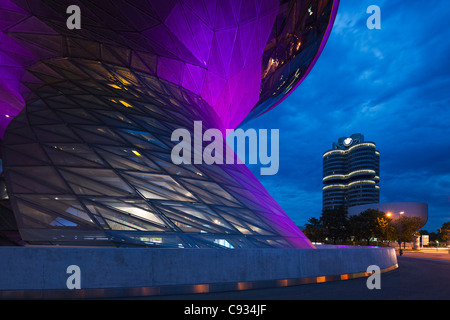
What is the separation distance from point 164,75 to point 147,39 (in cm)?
248

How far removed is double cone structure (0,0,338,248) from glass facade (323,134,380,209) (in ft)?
490

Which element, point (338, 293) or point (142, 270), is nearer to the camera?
point (142, 270)

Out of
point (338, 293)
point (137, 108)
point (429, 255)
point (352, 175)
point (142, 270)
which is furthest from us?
point (352, 175)

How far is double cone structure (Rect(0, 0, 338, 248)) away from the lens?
33.2 ft

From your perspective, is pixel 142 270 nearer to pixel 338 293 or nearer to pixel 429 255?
pixel 338 293

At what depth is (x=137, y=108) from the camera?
15.3 meters

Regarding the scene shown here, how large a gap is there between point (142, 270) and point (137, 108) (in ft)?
29.3

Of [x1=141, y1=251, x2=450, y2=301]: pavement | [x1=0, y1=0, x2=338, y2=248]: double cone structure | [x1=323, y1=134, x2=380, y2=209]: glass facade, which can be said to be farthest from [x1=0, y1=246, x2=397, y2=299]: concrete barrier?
[x1=323, y1=134, x2=380, y2=209]: glass facade

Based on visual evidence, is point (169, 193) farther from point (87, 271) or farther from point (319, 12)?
point (319, 12)

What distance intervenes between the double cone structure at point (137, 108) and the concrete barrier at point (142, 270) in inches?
49.6

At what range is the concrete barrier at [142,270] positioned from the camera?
7473mm

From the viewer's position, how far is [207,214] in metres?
11.1

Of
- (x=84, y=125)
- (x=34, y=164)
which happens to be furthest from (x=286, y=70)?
(x=34, y=164)

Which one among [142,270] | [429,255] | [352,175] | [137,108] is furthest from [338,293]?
[352,175]
